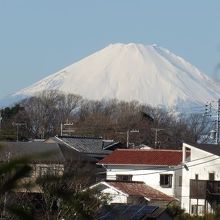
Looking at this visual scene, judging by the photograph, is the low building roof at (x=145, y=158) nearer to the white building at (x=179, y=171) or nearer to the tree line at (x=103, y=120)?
the white building at (x=179, y=171)

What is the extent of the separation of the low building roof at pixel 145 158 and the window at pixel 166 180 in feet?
2.28

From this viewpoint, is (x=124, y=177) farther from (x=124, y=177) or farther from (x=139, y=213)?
(x=139, y=213)

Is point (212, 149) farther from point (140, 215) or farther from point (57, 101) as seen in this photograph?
point (57, 101)

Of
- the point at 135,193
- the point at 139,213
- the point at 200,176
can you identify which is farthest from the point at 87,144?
the point at 139,213

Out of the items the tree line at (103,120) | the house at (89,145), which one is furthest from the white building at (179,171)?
the tree line at (103,120)

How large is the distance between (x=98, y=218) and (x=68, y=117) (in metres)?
61.8

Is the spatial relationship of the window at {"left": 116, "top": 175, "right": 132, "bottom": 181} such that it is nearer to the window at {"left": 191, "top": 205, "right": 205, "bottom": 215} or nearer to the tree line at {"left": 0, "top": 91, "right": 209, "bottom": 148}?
the window at {"left": 191, "top": 205, "right": 205, "bottom": 215}

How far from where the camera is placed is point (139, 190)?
44656 millimetres

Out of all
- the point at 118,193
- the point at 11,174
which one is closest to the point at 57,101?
the point at 118,193

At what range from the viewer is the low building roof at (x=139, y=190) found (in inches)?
1670

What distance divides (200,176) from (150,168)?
3081 mm

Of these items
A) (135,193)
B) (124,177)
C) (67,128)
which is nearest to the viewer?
(135,193)

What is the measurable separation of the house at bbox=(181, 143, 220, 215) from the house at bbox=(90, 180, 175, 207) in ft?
3.52

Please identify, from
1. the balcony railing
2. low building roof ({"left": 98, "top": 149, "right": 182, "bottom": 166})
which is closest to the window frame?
low building roof ({"left": 98, "top": 149, "right": 182, "bottom": 166})
